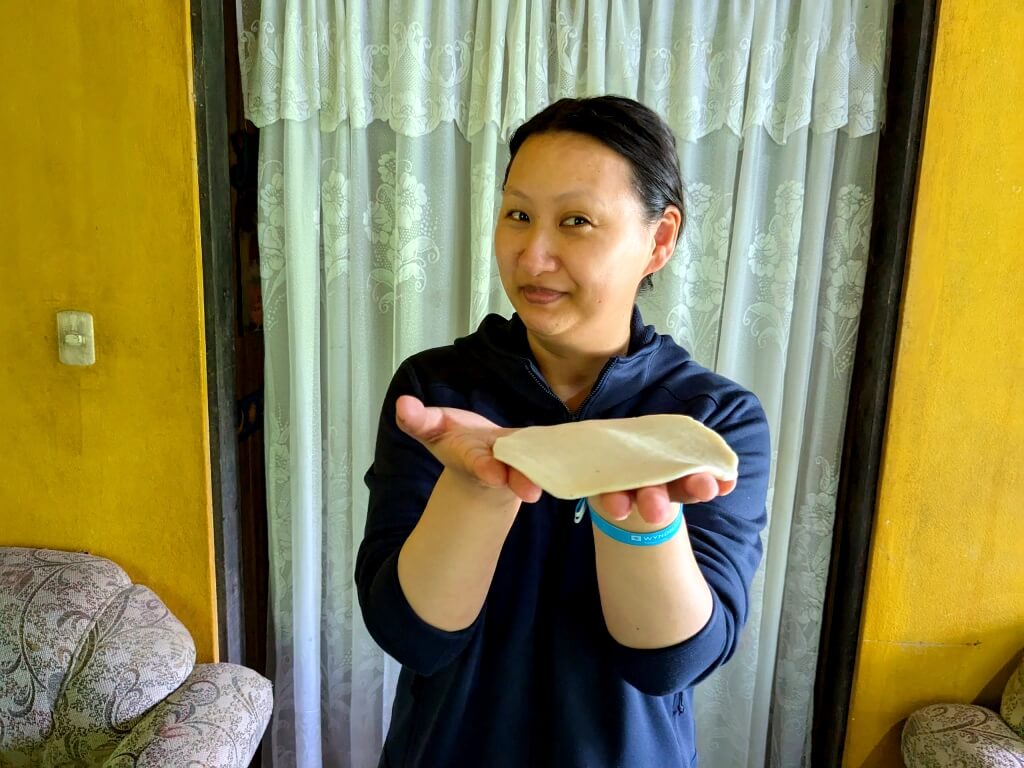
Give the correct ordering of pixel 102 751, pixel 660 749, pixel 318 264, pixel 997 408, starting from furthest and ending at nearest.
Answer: pixel 318 264 < pixel 997 408 < pixel 102 751 < pixel 660 749

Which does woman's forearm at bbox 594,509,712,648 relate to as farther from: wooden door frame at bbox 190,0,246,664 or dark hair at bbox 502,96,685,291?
wooden door frame at bbox 190,0,246,664

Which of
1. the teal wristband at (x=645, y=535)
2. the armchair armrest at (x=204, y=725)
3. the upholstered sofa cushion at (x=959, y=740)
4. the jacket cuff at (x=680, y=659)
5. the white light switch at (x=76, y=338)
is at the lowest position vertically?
the upholstered sofa cushion at (x=959, y=740)

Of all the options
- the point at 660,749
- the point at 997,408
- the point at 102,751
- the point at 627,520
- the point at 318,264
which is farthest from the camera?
the point at 318,264

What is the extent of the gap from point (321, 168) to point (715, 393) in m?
1.05

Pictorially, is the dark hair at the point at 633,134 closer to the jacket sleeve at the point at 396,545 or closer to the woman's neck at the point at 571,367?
the woman's neck at the point at 571,367

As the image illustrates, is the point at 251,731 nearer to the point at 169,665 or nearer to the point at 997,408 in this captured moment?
the point at 169,665

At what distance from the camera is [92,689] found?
4.33ft

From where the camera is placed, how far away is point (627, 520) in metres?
0.65

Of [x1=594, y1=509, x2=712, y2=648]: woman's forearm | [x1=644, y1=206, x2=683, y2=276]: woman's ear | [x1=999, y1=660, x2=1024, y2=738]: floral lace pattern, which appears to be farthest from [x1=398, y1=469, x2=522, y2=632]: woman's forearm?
[x1=999, y1=660, x2=1024, y2=738]: floral lace pattern

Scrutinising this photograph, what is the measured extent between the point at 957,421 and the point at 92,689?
176cm

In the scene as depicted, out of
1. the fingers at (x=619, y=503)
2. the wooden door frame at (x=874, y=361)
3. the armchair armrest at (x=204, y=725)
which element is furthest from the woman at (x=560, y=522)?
the wooden door frame at (x=874, y=361)

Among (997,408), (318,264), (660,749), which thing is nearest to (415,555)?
(660,749)

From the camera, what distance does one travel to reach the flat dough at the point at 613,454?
0.60 metres

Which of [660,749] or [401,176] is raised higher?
[401,176]
